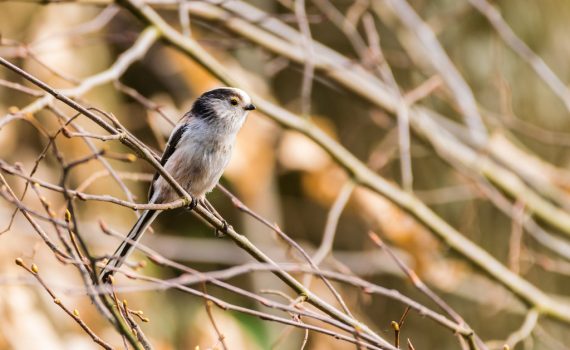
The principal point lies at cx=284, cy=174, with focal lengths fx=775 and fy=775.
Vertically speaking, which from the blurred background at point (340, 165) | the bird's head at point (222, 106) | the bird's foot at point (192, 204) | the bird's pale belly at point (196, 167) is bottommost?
the bird's foot at point (192, 204)

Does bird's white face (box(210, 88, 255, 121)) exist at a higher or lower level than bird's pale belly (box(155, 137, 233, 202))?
higher

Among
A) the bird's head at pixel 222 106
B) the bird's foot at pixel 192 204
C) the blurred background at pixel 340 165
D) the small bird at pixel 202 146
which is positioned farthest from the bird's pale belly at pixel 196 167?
the blurred background at pixel 340 165

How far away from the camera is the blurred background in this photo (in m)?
5.80

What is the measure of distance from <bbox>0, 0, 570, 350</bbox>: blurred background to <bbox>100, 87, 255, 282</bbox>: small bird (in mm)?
796

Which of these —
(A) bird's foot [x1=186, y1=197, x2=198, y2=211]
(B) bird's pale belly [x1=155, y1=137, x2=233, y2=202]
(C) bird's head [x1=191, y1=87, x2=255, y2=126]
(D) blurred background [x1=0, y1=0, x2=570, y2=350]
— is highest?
(D) blurred background [x1=0, y1=0, x2=570, y2=350]

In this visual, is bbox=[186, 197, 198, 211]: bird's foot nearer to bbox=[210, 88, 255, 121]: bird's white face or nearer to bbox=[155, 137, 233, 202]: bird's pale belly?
bbox=[155, 137, 233, 202]: bird's pale belly

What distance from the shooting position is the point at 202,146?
432cm

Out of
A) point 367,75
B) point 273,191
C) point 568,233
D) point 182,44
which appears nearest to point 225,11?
point 182,44

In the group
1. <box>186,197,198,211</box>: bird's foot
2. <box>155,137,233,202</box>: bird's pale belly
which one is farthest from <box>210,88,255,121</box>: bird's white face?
<box>186,197,198,211</box>: bird's foot

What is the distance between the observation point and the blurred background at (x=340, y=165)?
5.80m

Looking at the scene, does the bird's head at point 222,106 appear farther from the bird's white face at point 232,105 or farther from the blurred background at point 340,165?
the blurred background at point 340,165

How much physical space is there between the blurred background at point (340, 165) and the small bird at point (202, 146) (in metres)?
0.80

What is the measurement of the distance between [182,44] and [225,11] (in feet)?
2.74

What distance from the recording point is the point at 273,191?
25.8ft
